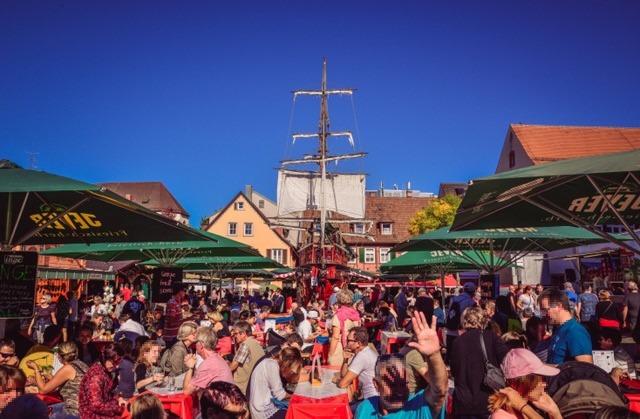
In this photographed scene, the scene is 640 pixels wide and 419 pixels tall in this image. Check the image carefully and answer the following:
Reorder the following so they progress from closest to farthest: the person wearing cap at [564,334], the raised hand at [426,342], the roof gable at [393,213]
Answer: the raised hand at [426,342] < the person wearing cap at [564,334] < the roof gable at [393,213]

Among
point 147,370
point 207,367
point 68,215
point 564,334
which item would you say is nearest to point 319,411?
point 207,367

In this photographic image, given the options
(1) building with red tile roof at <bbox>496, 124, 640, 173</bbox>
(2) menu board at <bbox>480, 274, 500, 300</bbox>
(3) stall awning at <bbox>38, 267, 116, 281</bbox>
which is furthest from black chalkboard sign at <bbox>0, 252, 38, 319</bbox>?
(1) building with red tile roof at <bbox>496, 124, 640, 173</bbox>

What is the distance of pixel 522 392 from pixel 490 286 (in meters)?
9.61

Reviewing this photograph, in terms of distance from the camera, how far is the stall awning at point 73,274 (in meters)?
30.8

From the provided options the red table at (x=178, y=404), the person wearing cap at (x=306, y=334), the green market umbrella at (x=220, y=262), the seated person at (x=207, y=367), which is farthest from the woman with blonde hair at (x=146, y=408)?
the green market umbrella at (x=220, y=262)

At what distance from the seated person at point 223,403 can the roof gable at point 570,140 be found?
4415cm

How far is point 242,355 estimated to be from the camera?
8086 millimetres

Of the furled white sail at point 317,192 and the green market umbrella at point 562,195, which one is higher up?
the furled white sail at point 317,192

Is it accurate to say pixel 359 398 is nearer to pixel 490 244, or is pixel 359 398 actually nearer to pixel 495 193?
pixel 495 193

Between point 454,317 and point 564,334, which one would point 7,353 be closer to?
point 564,334

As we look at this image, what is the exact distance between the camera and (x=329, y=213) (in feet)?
235

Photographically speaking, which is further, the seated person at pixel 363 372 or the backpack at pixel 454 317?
the backpack at pixel 454 317

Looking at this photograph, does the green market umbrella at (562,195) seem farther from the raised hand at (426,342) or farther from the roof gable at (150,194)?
the roof gable at (150,194)

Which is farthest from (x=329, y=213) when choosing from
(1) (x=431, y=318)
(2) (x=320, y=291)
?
(1) (x=431, y=318)
